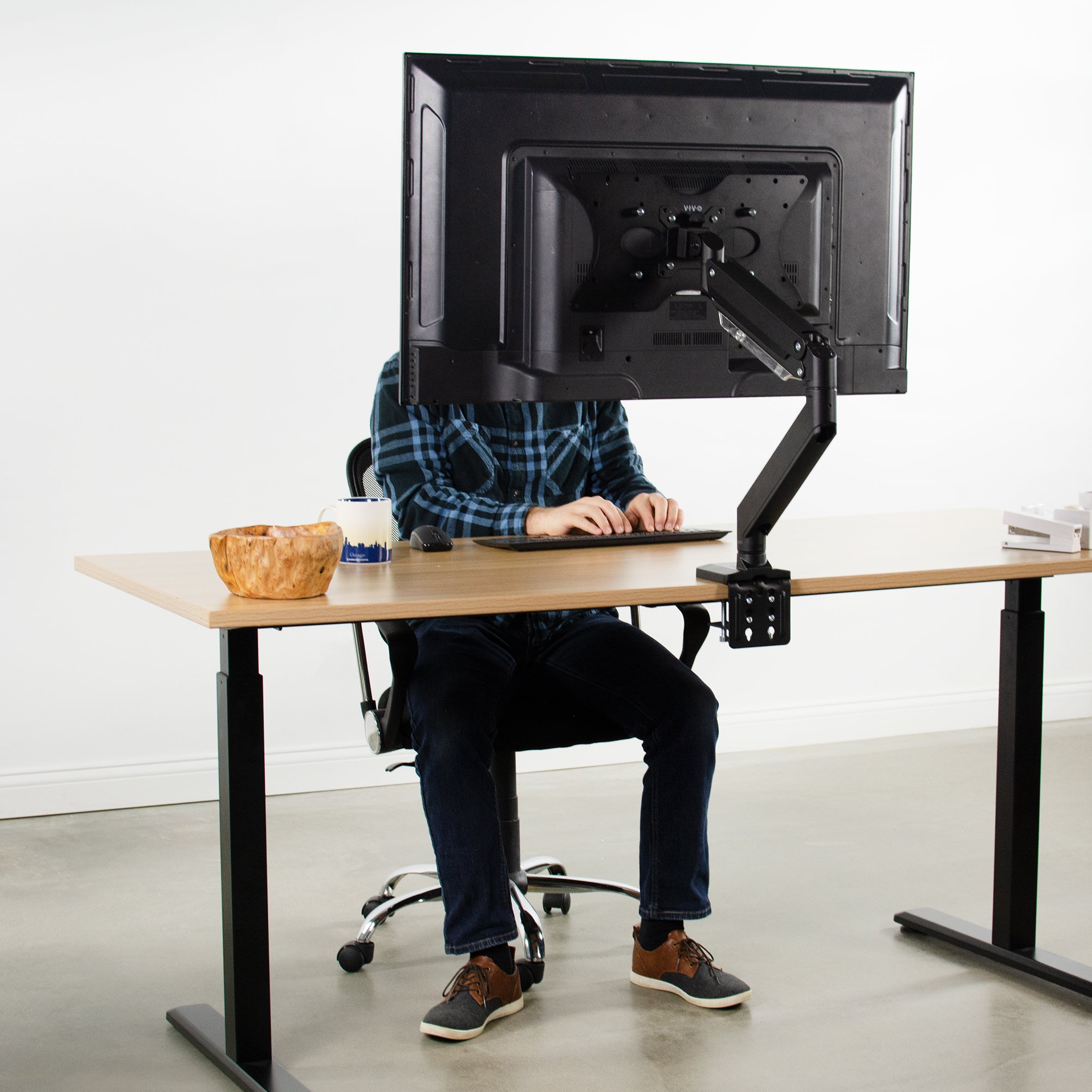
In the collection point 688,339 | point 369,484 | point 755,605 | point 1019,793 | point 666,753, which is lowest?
point 1019,793

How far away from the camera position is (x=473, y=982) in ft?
6.59

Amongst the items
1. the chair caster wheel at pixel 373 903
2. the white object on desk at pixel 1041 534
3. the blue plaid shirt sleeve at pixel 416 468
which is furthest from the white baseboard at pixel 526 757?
the white object on desk at pixel 1041 534

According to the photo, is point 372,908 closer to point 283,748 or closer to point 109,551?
point 283,748

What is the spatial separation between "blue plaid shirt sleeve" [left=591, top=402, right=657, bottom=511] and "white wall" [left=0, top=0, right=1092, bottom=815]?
1.10m

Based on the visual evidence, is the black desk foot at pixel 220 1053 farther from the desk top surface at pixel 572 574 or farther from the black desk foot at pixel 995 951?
the black desk foot at pixel 995 951

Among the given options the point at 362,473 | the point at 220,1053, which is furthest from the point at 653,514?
the point at 220,1053

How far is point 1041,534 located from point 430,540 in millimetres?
872

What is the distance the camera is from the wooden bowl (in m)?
1.58

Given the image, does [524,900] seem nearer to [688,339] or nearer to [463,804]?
[463,804]

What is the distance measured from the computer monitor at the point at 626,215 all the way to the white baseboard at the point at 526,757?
1.43 meters

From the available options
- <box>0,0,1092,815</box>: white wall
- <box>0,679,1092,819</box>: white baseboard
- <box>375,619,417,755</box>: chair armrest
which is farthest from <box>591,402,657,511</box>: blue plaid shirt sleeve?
<box>0,0,1092,815</box>: white wall

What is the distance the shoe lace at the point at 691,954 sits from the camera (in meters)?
2.11

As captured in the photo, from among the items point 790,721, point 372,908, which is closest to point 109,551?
point 372,908

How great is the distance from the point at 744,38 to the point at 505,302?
2.21 m
